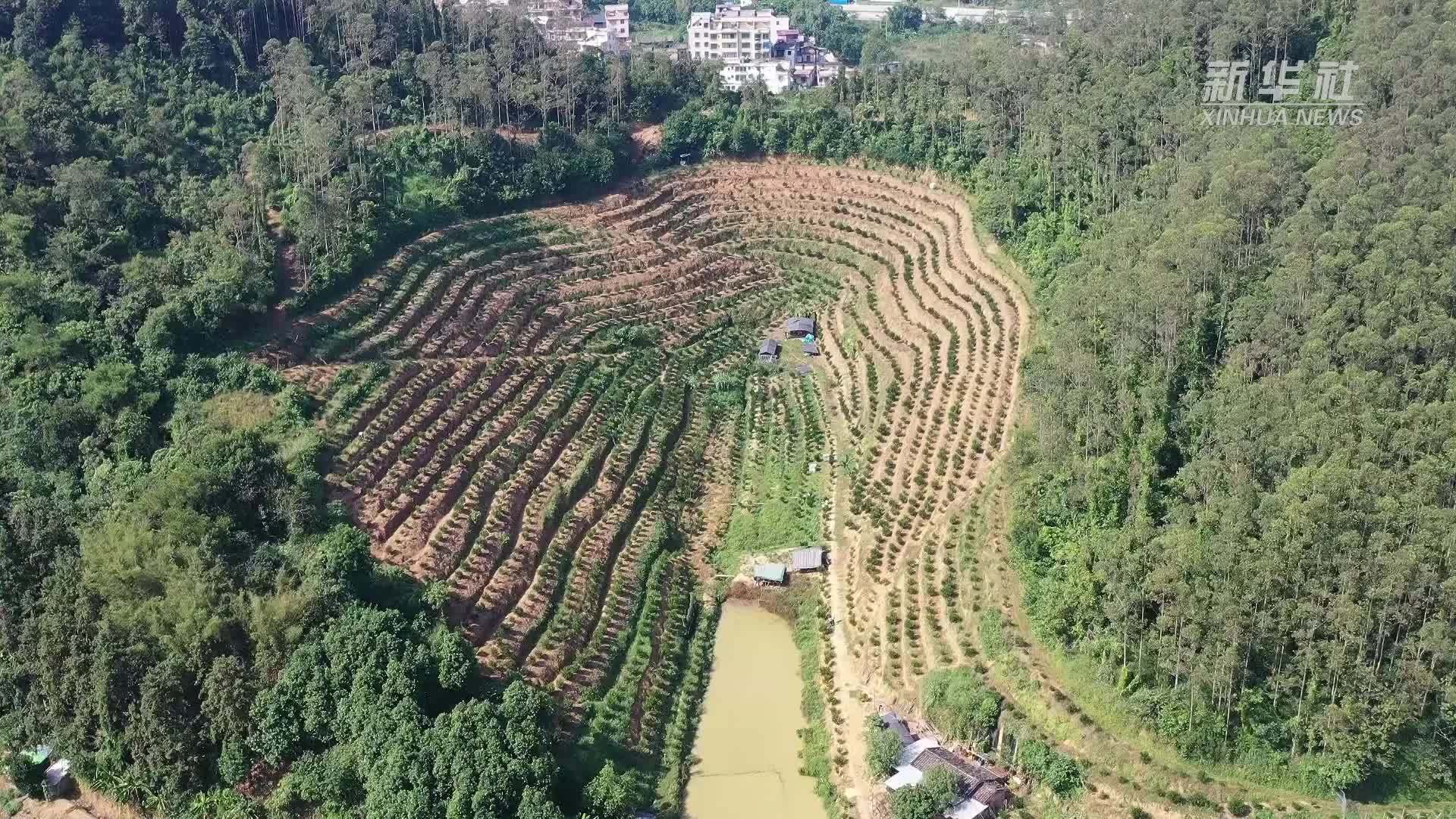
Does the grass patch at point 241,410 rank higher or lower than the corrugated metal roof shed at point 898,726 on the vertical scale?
higher

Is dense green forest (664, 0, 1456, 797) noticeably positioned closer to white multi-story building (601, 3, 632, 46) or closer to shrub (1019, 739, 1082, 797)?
shrub (1019, 739, 1082, 797)

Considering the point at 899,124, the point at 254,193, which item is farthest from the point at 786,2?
the point at 254,193

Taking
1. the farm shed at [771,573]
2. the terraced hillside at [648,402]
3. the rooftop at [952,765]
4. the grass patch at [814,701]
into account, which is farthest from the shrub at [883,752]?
the farm shed at [771,573]

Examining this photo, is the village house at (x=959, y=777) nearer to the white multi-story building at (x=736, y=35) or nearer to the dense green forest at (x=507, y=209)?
the dense green forest at (x=507, y=209)

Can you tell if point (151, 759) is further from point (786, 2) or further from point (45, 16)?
point (786, 2)

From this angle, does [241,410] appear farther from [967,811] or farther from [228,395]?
[967,811]

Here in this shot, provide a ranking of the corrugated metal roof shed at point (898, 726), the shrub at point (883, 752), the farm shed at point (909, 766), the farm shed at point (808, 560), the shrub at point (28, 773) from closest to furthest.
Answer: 1. the farm shed at point (909, 766)
2. the shrub at point (28, 773)
3. the shrub at point (883, 752)
4. the corrugated metal roof shed at point (898, 726)
5. the farm shed at point (808, 560)

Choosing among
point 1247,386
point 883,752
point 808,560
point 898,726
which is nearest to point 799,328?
point 808,560
